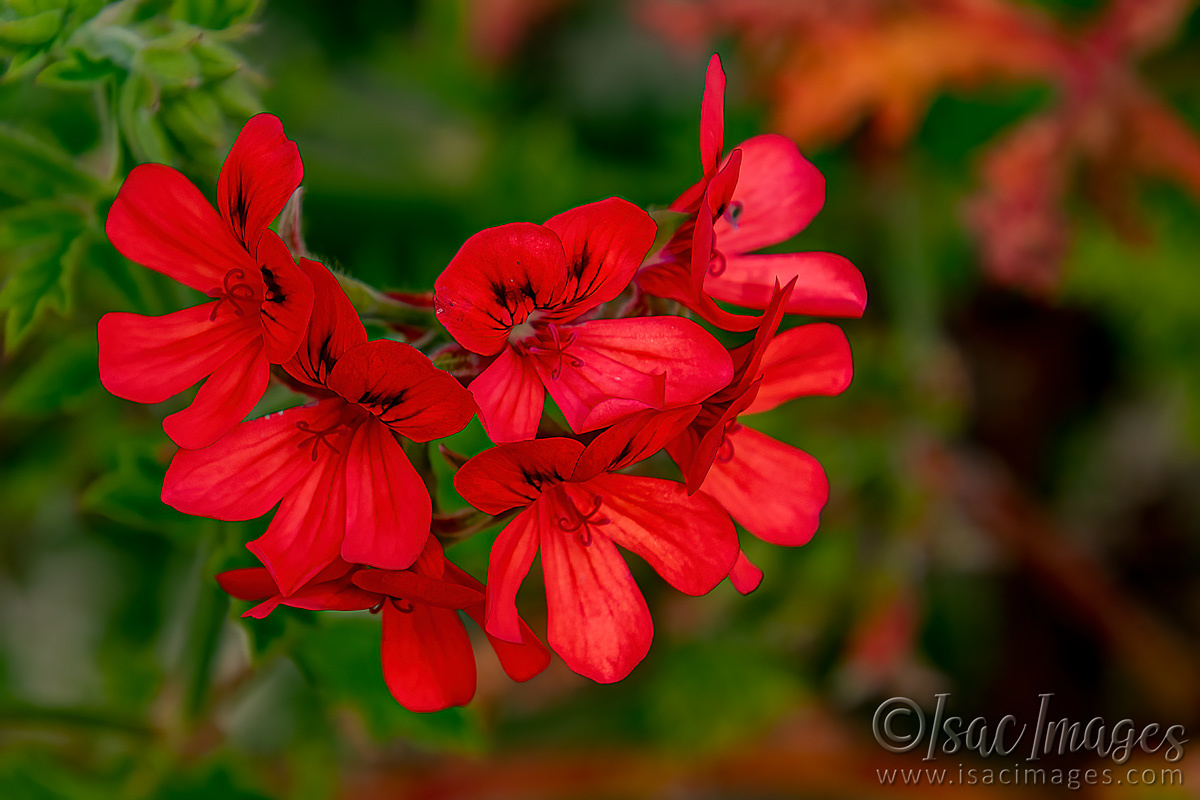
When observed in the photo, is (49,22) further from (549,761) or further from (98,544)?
(549,761)

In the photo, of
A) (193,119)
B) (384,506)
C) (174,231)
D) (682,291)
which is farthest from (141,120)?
(682,291)

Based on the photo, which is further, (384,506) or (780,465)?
(780,465)

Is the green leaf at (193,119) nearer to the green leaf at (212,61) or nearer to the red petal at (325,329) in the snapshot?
the green leaf at (212,61)

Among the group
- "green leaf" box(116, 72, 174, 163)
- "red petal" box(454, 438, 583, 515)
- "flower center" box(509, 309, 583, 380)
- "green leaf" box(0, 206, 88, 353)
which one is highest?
"green leaf" box(116, 72, 174, 163)

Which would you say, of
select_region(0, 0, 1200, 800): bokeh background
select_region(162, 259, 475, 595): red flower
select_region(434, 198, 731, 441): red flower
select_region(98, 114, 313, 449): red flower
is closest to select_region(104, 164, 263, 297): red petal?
select_region(98, 114, 313, 449): red flower

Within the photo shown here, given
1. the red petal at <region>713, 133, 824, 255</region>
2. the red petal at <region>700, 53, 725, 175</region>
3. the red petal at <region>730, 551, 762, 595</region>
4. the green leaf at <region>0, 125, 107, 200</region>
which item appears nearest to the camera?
the red petal at <region>700, 53, 725, 175</region>

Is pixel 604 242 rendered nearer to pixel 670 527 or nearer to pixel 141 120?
pixel 670 527

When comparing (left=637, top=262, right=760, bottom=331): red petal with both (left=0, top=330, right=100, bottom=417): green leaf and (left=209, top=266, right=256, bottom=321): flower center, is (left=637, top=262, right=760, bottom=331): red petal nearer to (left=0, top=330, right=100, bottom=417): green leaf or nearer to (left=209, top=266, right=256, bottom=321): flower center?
(left=209, top=266, right=256, bottom=321): flower center
